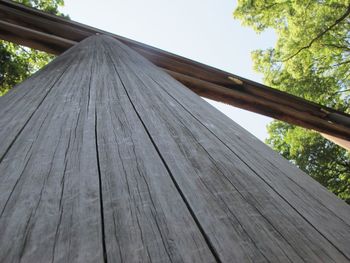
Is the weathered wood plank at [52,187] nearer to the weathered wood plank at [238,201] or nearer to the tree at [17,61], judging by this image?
the weathered wood plank at [238,201]

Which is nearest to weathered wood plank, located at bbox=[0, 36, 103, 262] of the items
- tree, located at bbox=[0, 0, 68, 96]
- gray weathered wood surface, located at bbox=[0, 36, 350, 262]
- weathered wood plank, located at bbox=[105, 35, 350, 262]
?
gray weathered wood surface, located at bbox=[0, 36, 350, 262]

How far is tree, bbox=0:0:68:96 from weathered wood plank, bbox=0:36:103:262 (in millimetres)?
10646

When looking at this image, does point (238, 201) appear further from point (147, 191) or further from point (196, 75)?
point (196, 75)

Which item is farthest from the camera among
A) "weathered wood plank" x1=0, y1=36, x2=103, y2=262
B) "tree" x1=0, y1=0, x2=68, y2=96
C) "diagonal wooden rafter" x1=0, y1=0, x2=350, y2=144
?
"tree" x1=0, y1=0, x2=68, y2=96

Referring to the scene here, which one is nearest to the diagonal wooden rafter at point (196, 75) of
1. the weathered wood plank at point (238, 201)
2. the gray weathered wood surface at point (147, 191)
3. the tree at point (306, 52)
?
the gray weathered wood surface at point (147, 191)

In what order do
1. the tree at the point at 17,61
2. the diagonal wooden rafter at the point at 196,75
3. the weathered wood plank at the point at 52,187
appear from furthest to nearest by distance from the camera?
the tree at the point at 17,61 → the diagonal wooden rafter at the point at 196,75 → the weathered wood plank at the point at 52,187

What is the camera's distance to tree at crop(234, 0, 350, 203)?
10.7 meters

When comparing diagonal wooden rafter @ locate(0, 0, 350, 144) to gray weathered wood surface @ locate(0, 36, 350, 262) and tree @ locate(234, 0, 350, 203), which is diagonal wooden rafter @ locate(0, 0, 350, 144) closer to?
gray weathered wood surface @ locate(0, 36, 350, 262)

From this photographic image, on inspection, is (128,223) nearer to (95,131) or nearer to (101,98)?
(95,131)

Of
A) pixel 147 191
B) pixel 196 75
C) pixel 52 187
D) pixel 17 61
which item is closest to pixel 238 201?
pixel 147 191

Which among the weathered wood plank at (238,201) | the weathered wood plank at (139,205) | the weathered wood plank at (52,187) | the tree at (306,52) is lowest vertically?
the weathered wood plank at (52,187)

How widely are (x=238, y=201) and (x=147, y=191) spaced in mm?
204

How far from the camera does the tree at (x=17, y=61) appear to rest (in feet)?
33.4

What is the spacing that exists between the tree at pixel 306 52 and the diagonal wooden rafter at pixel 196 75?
8.04 metres
